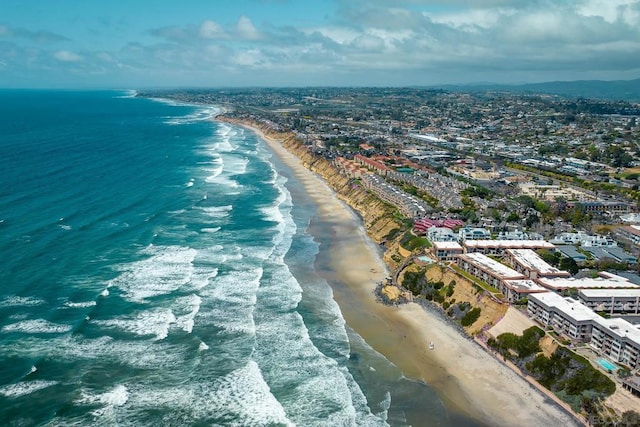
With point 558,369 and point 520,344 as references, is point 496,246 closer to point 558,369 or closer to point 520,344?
point 520,344

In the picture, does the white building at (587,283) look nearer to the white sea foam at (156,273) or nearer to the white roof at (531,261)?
the white roof at (531,261)

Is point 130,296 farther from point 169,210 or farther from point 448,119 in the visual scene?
point 448,119

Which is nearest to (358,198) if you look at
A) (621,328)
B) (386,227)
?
(386,227)

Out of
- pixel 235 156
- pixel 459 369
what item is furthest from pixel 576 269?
pixel 235 156

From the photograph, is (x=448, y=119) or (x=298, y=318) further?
(x=448, y=119)

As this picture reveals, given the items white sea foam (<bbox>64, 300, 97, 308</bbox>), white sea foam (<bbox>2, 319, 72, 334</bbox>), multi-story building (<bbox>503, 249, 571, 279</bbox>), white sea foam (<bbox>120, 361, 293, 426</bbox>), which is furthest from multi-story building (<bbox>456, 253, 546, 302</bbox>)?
white sea foam (<bbox>2, 319, 72, 334</bbox>)

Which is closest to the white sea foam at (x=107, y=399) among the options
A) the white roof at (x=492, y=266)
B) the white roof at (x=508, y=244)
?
the white roof at (x=492, y=266)
